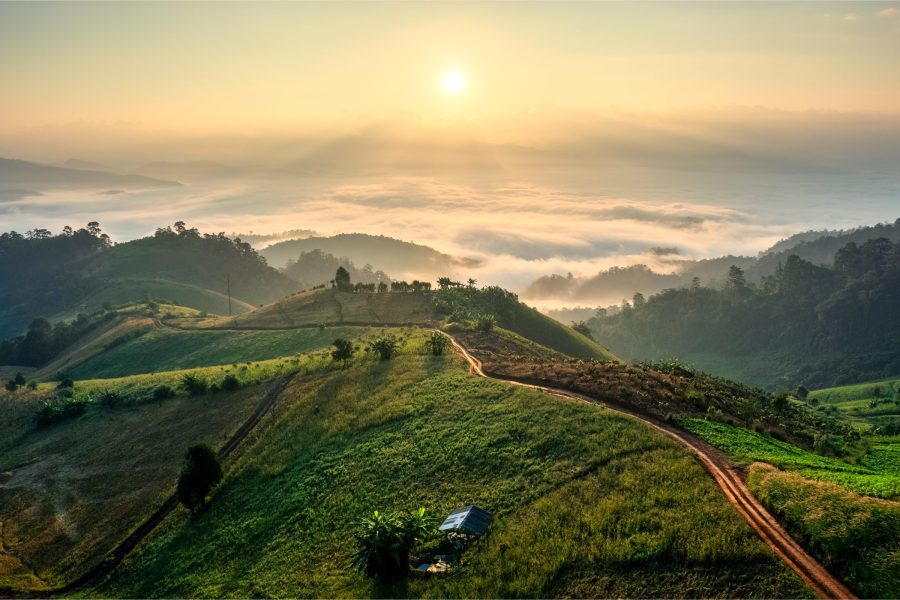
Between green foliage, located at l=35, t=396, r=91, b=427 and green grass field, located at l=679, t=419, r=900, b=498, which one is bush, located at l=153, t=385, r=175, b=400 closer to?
green foliage, located at l=35, t=396, r=91, b=427

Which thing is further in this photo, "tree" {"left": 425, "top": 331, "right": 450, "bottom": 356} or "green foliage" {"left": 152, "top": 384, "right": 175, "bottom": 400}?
"green foliage" {"left": 152, "top": 384, "right": 175, "bottom": 400}

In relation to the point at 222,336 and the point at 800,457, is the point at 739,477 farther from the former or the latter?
the point at 222,336

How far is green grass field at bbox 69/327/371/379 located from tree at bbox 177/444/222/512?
151 ft

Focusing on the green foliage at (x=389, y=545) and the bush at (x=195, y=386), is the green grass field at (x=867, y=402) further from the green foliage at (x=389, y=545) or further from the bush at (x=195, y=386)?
the bush at (x=195, y=386)

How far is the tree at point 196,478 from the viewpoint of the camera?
49406 millimetres

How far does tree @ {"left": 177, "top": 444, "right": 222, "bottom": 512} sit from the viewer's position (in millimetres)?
49406

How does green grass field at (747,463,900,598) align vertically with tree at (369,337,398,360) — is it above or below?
above

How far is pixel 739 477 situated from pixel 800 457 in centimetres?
845

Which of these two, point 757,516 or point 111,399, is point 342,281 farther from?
point 757,516

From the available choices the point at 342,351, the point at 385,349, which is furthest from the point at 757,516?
the point at 342,351

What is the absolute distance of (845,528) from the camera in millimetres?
27562

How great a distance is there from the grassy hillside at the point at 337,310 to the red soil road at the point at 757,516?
64.0m

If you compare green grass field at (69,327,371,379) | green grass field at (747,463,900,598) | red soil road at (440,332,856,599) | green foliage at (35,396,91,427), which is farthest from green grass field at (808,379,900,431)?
green foliage at (35,396,91,427)

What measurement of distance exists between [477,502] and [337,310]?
3269 inches
